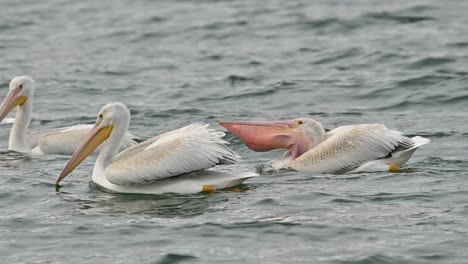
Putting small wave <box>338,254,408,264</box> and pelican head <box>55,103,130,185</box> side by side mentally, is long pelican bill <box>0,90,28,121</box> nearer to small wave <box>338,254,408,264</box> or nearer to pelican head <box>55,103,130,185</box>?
pelican head <box>55,103,130,185</box>

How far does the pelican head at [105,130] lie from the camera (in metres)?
8.11

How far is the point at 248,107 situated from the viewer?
37.2 feet

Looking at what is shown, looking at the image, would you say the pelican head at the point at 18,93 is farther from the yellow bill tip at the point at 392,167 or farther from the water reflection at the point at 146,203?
the yellow bill tip at the point at 392,167

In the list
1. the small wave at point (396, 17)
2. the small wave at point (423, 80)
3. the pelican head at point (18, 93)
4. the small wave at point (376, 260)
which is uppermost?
the small wave at point (396, 17)

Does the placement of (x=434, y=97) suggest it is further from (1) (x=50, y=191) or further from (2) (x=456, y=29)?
(1) (x=50, y=191)

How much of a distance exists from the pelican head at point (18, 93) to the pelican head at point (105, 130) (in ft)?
6.75

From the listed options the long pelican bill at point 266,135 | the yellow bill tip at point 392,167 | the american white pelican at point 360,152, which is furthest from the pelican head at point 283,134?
the yellow bill tip at point 392,167

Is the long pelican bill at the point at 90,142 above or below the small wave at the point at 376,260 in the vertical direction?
above

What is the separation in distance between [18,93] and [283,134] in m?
2.60

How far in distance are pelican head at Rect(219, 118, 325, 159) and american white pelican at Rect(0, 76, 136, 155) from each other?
1.03 metres

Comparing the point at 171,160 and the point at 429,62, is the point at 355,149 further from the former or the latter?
the point at 429,62

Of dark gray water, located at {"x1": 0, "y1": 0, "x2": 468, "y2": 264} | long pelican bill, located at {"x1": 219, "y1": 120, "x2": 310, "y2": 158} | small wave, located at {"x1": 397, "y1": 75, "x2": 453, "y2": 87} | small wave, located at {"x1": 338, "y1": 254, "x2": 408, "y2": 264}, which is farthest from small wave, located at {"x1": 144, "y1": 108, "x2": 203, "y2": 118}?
small wave, located at {"x1": 338, "y1": 254, "x2": 408, "y2": 264}

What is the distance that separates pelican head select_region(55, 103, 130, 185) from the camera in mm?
8109

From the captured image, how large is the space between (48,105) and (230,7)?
5839 mm
